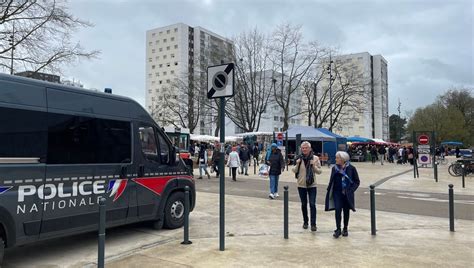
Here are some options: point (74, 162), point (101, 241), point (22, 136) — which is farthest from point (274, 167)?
point (22, 136)

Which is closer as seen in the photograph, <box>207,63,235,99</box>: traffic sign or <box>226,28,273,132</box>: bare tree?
<box>207,63,235,99</box>: traffic sign

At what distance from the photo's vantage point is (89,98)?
236 inches

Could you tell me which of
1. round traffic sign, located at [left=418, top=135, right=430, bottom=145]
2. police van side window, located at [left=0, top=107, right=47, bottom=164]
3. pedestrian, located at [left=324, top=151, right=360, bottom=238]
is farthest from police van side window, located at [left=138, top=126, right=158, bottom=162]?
round traffic sign, located at [left=418, top=135, right=430, bottom=145]

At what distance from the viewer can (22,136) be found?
4898 millimetres

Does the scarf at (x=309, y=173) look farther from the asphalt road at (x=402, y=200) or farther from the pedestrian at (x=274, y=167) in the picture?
the pedestrian at (x=274, y=167)

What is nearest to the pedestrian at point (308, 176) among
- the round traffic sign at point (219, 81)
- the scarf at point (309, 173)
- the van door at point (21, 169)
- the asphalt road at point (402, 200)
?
the scarf at point (309, 173)

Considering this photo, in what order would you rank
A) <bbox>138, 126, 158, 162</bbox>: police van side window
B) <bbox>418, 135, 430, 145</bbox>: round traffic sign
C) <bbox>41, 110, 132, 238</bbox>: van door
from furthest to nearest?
1. <bbox>418, 135, 430, 145</bbox>: round traffic sign
2. <bbox>138, 126, 158, 162</bbox>: police van side window
3. <bbox>41, 110, 132, 238</bbox>: van door

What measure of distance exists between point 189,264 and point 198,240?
4.58 feet

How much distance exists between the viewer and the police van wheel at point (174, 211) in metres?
7.48

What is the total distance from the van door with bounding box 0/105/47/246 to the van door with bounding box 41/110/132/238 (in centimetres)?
13

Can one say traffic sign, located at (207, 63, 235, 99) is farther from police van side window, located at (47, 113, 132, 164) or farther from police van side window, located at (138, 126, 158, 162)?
police van side window, located at (47, 113, 132, 164)

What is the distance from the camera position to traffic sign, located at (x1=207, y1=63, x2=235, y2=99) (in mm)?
5926

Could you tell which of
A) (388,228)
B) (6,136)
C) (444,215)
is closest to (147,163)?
(6,136)

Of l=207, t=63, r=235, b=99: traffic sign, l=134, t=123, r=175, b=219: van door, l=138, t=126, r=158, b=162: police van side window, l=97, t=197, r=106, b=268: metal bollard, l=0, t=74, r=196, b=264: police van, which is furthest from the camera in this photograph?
l=138, t=126, r=158, b=162: police van side window
